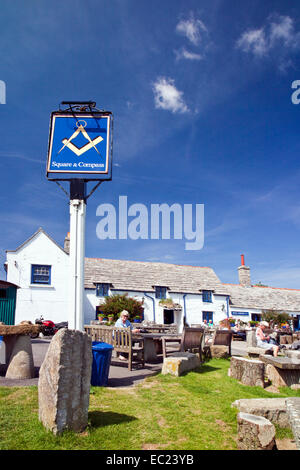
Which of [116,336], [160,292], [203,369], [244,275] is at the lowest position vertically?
[203,369]

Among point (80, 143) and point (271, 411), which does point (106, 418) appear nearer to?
point (271, 411)

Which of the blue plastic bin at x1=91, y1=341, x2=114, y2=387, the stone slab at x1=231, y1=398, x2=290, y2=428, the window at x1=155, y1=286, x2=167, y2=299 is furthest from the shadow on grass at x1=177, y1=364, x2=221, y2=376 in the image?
the window at x1=155, y1=286, x2=167, y2=299

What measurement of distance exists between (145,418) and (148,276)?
2440 cm

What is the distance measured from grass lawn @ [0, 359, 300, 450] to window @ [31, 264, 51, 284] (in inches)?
670

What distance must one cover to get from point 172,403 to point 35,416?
7.66 ft

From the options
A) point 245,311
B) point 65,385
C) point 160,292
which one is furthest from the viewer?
point 245,311

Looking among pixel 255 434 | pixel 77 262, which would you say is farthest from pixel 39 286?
pixel 255 434

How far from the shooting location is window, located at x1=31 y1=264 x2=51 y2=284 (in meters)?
22.2

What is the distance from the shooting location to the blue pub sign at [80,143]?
27.2 ft

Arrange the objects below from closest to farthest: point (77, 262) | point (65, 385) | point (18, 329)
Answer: point (65, 385)
point (18, 329)
point (77, 262)

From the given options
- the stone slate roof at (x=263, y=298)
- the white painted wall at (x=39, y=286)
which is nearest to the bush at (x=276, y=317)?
the stone slate roof at (x=263, y=298)

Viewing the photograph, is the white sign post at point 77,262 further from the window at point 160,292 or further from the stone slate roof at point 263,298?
the stone slate roof at point 263,298

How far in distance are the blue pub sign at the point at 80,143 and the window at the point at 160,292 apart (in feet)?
67.0

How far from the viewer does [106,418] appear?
4.58m
